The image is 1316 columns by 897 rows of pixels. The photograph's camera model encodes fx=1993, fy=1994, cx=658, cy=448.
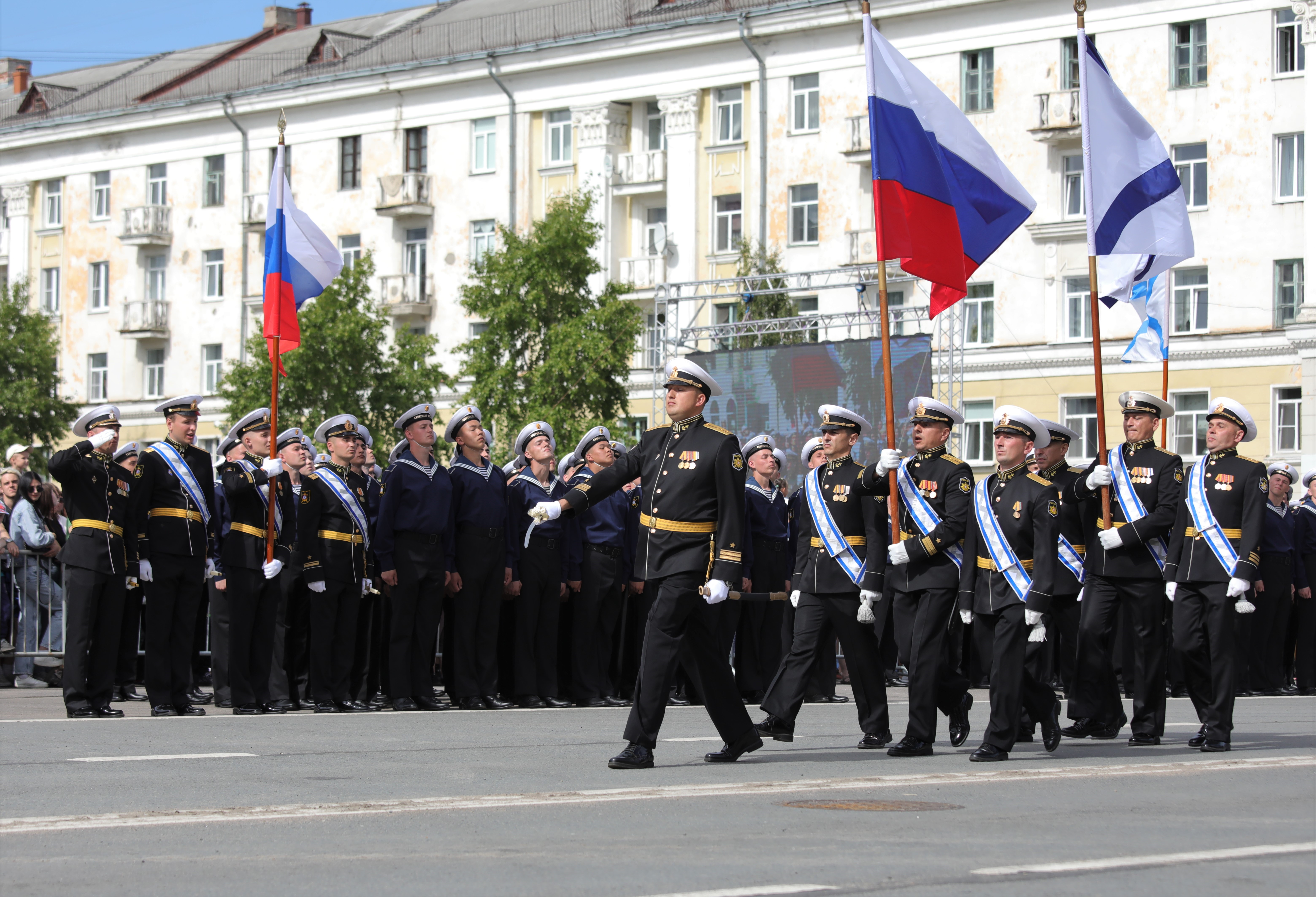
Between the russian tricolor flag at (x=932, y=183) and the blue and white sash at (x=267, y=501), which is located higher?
the russian tricolor flag at (x=932, y=183)

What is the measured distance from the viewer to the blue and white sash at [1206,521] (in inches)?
449

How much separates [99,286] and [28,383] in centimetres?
979

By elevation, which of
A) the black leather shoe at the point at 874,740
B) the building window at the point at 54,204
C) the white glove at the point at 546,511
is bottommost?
the black leather shoe at the point at 874,740

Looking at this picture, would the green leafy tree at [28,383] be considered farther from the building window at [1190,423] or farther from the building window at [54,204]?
the building window at [1190,423]

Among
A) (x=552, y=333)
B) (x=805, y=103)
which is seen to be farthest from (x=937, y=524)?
(x=805, y=103)

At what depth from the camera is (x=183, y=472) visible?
13547 millimetres

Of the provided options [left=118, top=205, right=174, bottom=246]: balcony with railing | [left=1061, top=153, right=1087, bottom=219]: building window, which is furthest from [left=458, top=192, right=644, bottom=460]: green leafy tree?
[left=118, top=205, right=174, bottom=246]: balcony with railing

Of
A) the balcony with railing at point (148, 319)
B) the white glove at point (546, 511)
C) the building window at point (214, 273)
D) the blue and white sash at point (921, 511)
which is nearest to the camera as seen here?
the white glove at point (546, 511)

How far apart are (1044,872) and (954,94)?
3955cm

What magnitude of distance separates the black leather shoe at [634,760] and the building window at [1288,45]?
3466 centimetres

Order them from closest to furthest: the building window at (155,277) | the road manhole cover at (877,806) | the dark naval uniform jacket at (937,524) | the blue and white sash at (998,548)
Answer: the road manhole cover at (877,806)
the blue and white sash at (998,548)
the dark naval uniform jacket at (937,524)
the building window at (155,277)

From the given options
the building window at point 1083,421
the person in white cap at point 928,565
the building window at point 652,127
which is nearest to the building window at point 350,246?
the building window at point 652,127

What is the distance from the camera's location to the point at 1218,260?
1642 inches

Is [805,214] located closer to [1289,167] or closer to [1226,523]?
[1289,167]
